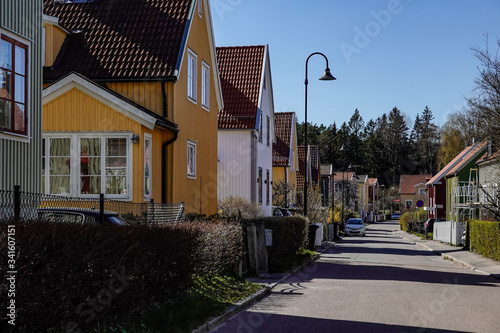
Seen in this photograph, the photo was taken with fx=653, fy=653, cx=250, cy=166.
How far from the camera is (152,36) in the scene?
20.2 metres

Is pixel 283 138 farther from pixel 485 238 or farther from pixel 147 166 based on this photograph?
pixel 147 166

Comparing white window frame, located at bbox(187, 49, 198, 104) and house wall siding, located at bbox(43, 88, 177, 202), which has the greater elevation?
white window frame, located at bbox(187, 49, 198, 104)

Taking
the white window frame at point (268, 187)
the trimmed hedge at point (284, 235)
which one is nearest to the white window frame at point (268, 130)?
the white window frame at point (268, 187)

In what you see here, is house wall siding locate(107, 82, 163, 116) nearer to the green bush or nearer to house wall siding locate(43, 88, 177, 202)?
house wall siding locate(43, 88, 177, 202)

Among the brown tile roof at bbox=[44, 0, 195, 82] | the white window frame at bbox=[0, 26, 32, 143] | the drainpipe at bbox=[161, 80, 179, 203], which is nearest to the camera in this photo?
the white window frame at bbox=[0, 26, 32, 143]

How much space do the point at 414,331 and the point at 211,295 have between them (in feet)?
11.9

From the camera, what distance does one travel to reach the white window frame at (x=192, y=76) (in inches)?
830

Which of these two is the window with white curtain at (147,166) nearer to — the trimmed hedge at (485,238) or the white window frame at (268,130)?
the trimmed hedge at (485,238)

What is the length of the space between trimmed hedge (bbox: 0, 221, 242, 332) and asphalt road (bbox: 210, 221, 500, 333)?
1276mm

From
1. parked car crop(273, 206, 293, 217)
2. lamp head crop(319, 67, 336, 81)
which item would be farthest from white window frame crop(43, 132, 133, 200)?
parked car crop(273, 206, 293, 217)

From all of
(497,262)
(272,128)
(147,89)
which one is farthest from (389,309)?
(272,128)

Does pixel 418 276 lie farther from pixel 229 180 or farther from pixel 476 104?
pixel 229 180

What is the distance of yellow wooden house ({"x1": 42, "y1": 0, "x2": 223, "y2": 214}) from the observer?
1728 cm

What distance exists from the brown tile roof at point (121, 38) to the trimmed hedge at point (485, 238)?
13.6 m
